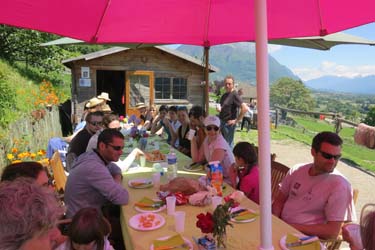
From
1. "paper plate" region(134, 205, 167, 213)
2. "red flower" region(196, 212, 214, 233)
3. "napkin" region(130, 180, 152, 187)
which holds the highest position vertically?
"red flower" region(196, 212, 214, 233)

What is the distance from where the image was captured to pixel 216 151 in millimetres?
3912

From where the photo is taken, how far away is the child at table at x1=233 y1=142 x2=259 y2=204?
3133 mm

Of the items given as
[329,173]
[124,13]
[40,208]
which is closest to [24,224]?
[40,208]

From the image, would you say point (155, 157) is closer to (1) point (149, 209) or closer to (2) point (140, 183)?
(2) point (140, 183)

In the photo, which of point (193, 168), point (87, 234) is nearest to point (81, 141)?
point (193, 168)

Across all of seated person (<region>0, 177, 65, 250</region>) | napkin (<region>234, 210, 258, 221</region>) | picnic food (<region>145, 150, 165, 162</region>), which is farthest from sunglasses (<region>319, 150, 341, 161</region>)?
picnic food (<region>145, 150, 165, 162</region>)

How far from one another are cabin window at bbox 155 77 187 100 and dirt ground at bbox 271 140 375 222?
15.2 feet

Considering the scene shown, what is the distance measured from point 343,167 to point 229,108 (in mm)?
4011

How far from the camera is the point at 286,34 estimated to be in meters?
3.41

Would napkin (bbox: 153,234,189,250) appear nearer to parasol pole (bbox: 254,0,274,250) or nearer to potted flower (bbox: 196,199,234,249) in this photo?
potted flower (bbox: 196,199,234,249)

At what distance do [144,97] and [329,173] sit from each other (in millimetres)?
11516

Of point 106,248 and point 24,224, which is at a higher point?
point 24,224

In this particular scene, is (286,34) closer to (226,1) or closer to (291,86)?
(226,1)

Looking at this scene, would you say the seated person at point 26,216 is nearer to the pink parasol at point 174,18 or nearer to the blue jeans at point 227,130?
the pink parasol at point 174,18
